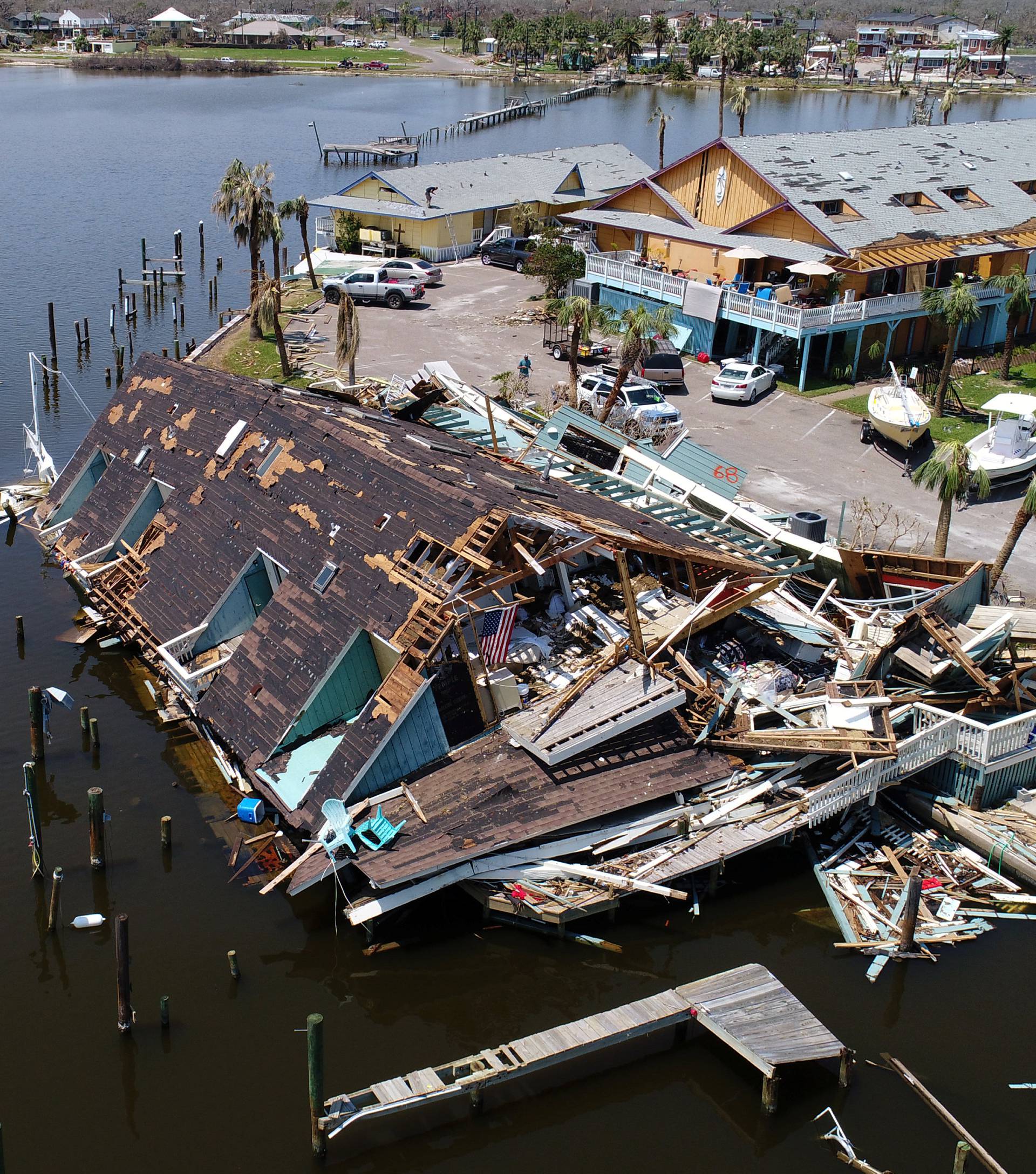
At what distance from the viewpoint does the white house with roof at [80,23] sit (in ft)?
608

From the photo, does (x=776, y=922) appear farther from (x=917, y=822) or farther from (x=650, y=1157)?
(x=650, y=1157)

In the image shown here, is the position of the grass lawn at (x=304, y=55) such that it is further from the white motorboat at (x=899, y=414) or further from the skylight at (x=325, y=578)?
the skylight at (x=325, y=578)

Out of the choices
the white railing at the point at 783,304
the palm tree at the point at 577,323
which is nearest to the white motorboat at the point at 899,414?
the white railing at the point at 783,304

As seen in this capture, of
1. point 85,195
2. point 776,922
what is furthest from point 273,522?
point 85,195

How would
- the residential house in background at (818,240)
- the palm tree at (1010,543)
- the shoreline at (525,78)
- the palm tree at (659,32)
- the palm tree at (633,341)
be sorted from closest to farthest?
1. the palm tree at (1010,543)
2. the palm tree at (633,341)
3. the residential house in background at (818,240)
4. the palm tree at (659,32)
5. the shoreline at (525,78)

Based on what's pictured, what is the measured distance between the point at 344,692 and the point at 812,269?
104 ft

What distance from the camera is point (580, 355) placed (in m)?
48.2

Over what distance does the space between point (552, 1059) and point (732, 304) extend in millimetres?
35224

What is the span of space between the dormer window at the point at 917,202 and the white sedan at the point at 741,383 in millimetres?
14835

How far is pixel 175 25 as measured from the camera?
615ft

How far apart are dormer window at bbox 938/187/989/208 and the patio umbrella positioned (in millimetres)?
12086

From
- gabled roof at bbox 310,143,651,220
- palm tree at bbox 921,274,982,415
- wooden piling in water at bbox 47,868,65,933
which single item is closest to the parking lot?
palm tree at bbox 921,274,982,415

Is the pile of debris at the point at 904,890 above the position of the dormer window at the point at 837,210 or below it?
below

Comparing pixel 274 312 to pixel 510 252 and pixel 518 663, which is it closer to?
pixel 510 252
